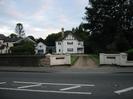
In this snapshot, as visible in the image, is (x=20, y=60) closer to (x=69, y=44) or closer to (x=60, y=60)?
(x=60, y=60)

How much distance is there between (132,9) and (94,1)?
30.9 feet

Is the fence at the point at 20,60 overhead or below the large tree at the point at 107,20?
below

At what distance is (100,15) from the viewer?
63250mm

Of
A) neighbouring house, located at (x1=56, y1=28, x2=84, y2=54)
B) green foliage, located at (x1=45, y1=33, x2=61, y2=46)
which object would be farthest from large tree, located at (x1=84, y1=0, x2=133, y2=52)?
green foliage, located at (x1=45, y1=33, x2=61, y2=46)

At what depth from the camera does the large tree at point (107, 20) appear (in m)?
59.8

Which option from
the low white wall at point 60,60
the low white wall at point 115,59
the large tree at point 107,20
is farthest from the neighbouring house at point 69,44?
the low white wall at point 115,59

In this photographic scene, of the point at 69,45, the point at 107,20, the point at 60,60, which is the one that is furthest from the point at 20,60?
the point at 69,45

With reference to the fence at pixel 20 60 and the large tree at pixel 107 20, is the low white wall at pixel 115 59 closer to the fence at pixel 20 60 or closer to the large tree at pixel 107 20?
the fence at pixel 20 60

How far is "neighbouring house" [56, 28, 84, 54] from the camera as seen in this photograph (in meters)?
94.0

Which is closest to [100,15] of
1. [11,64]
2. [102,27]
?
[102,27]

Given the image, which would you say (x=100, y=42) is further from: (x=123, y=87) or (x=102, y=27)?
(x=123, y=87)

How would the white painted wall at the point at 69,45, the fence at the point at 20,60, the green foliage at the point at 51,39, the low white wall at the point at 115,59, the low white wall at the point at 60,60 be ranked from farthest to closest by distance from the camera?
1. the green foliage at the point at 51,39
2. the white painted wall at the point at 69,45
3. the fence at the point at 20,60
4. the low white wall at the point at 60,60
5. the low white wall at the point at 115,59

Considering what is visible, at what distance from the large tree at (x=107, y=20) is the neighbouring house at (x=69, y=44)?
29.9 metres

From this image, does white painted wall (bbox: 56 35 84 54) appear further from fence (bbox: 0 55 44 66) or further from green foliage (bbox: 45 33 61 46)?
fence (bbox: 0 55 44 66)
